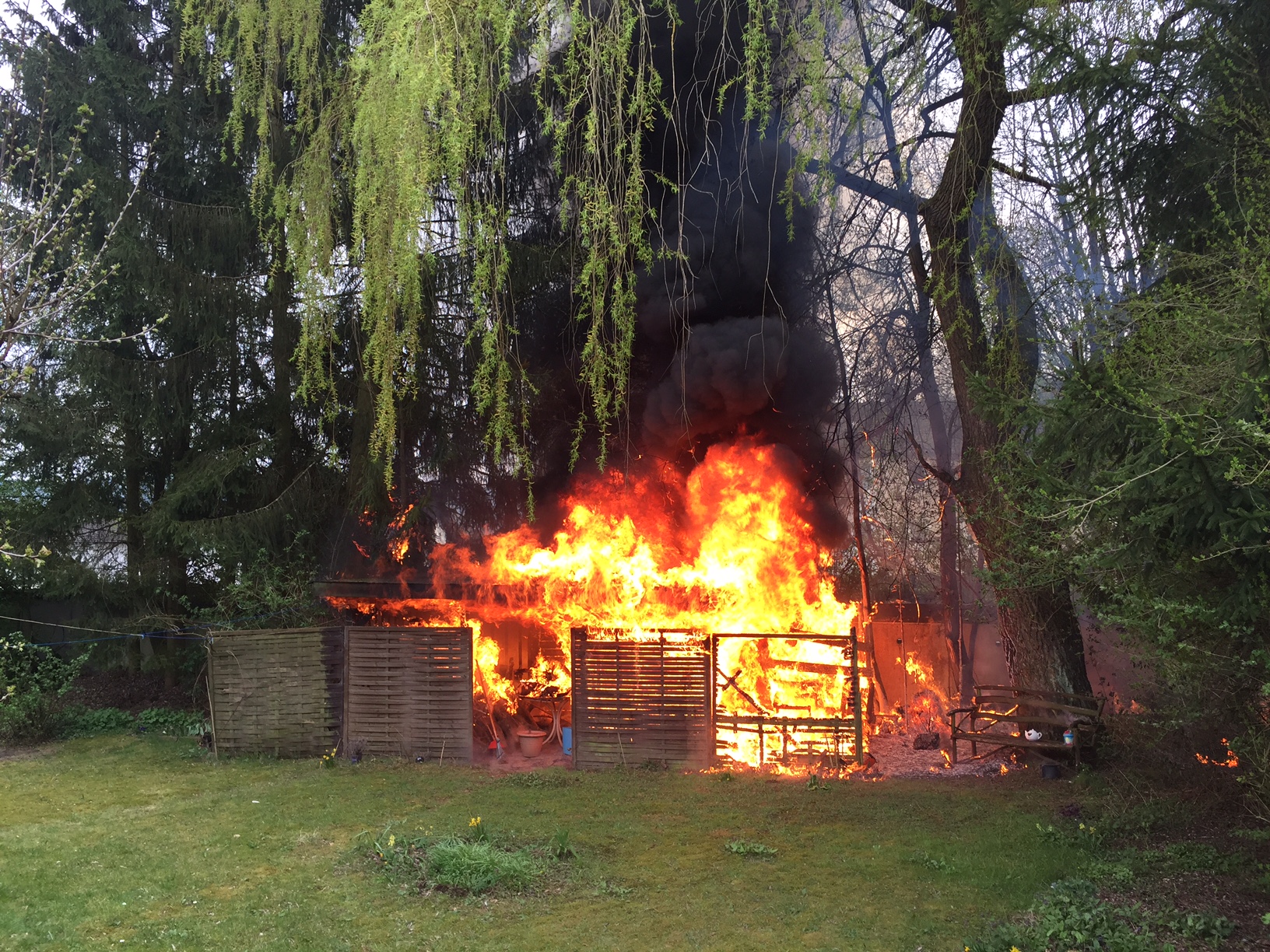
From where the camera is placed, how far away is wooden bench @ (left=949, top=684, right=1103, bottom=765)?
31.6ft

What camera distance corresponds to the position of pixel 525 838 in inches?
302

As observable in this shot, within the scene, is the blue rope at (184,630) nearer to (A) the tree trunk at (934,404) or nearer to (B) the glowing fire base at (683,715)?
(B) the glowing fire base at (683,715)

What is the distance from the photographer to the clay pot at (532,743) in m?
11.7

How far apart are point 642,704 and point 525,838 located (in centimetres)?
325

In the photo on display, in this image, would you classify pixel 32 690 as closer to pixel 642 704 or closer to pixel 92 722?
pixel 92 722

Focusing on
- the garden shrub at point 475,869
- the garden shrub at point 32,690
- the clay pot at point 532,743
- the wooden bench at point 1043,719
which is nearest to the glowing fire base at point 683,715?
the clay pot at point 532,743

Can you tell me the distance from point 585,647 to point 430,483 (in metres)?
3.71

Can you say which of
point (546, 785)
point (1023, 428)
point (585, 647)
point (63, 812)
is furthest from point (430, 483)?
point (1023, 428)

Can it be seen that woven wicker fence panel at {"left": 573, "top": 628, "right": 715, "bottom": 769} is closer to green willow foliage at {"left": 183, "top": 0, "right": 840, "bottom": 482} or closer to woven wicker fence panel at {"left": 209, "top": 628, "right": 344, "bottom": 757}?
woven wicker fence panel at {"left": 209, "top": 628, "right": 344, "bottom": 757}

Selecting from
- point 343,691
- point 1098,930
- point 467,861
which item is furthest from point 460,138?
point 343,691

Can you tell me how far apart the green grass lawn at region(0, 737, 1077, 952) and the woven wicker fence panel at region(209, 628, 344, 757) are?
1.75 feet

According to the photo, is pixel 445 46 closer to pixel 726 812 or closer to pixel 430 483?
pixel 726 812

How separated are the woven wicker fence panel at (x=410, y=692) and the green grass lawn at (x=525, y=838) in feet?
1.55

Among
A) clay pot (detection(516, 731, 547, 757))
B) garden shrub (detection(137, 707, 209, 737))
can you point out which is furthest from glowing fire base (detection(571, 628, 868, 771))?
garden shrub (detection(137, 707, 209, 737))
